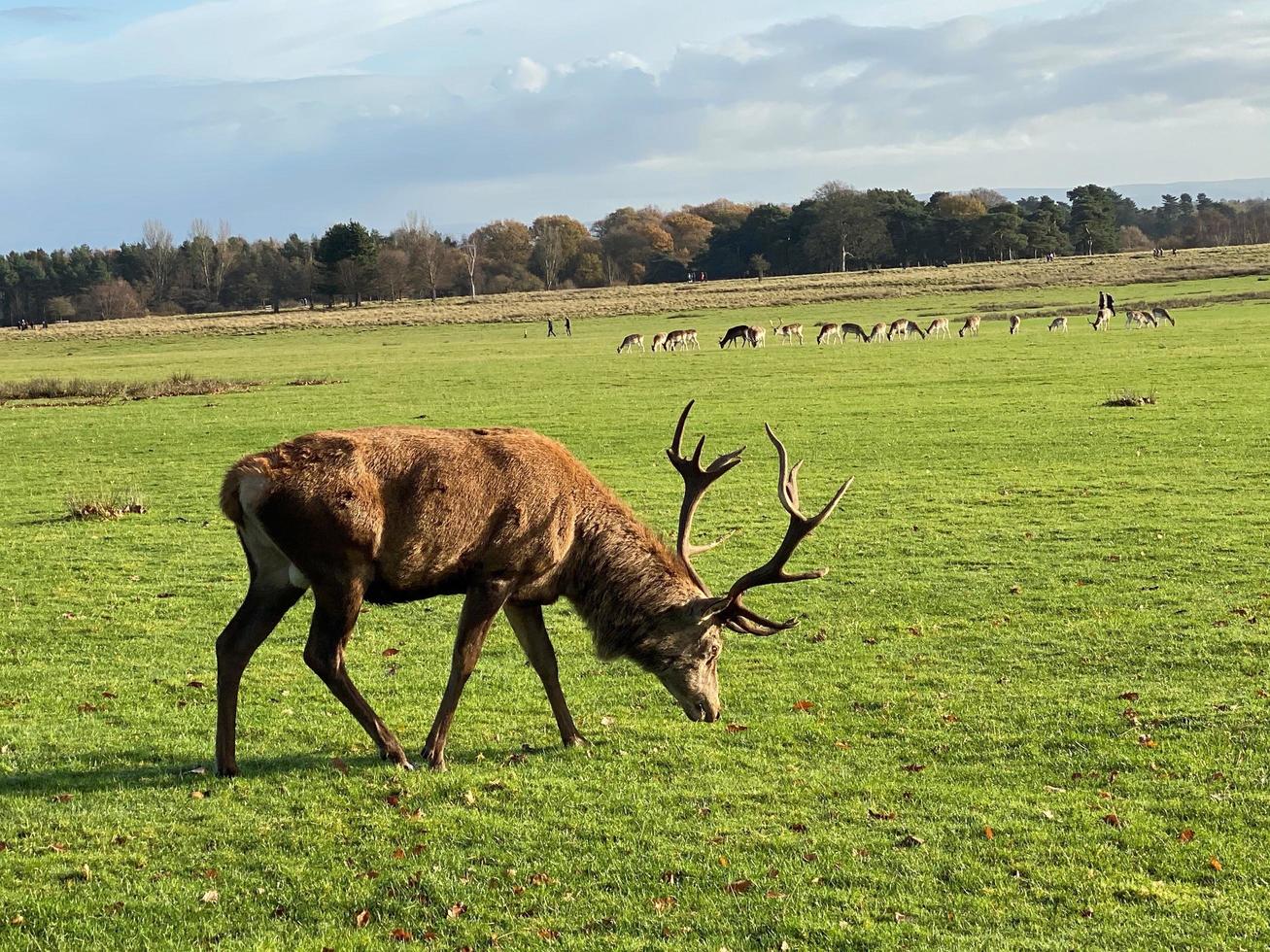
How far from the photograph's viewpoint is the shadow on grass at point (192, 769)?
26.4ft

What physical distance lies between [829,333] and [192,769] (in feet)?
183

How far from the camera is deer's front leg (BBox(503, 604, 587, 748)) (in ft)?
29.5

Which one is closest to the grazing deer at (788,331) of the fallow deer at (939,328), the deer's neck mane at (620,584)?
the fallow deer at (939,328)

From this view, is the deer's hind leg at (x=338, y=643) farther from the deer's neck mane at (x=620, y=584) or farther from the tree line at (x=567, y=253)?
the tree line at (x=567, y=253)

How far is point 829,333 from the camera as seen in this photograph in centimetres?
6191

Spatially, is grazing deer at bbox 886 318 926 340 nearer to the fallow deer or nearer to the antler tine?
the fallow deer

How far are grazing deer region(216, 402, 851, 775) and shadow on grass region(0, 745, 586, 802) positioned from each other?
0.17 metres

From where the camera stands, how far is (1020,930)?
5.96 meters

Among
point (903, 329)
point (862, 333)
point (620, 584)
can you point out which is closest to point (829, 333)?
point (862, 333)

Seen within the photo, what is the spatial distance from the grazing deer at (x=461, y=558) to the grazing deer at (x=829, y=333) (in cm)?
5234

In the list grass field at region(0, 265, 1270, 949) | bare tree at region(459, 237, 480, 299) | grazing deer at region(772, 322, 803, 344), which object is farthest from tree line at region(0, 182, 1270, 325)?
grass field at region(0, 265, 1270, 949)

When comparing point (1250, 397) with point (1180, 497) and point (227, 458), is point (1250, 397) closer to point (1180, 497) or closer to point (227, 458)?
point (1180, 497)

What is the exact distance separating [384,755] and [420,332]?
253ft

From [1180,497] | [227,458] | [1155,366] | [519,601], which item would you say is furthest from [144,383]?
[519,601]
